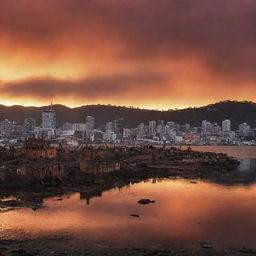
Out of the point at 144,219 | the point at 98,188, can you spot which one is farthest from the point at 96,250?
the point at 98,188

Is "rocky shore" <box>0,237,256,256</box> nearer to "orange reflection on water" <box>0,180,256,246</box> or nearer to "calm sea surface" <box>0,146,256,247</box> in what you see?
"calm sea surface" <box>0,146,256,247</box>

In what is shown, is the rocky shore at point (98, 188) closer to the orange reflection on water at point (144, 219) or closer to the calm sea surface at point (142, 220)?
the calm sea surface at point (142, 220)

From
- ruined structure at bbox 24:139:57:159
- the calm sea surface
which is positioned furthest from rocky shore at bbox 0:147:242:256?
ruined structure at bbox 24:139:57:159

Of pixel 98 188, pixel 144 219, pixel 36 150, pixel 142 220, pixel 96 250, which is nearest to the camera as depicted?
pixel 96 250

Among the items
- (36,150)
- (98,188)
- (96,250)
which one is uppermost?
(36,150)

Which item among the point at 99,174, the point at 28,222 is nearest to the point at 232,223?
the point at 28,222

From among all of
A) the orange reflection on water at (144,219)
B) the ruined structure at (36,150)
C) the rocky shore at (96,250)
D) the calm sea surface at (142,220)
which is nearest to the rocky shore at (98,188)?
the rocky shore at (96,250)

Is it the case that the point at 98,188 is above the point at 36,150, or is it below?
below

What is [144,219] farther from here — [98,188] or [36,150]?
[36,150]

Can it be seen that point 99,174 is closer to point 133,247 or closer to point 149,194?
point 149,194
